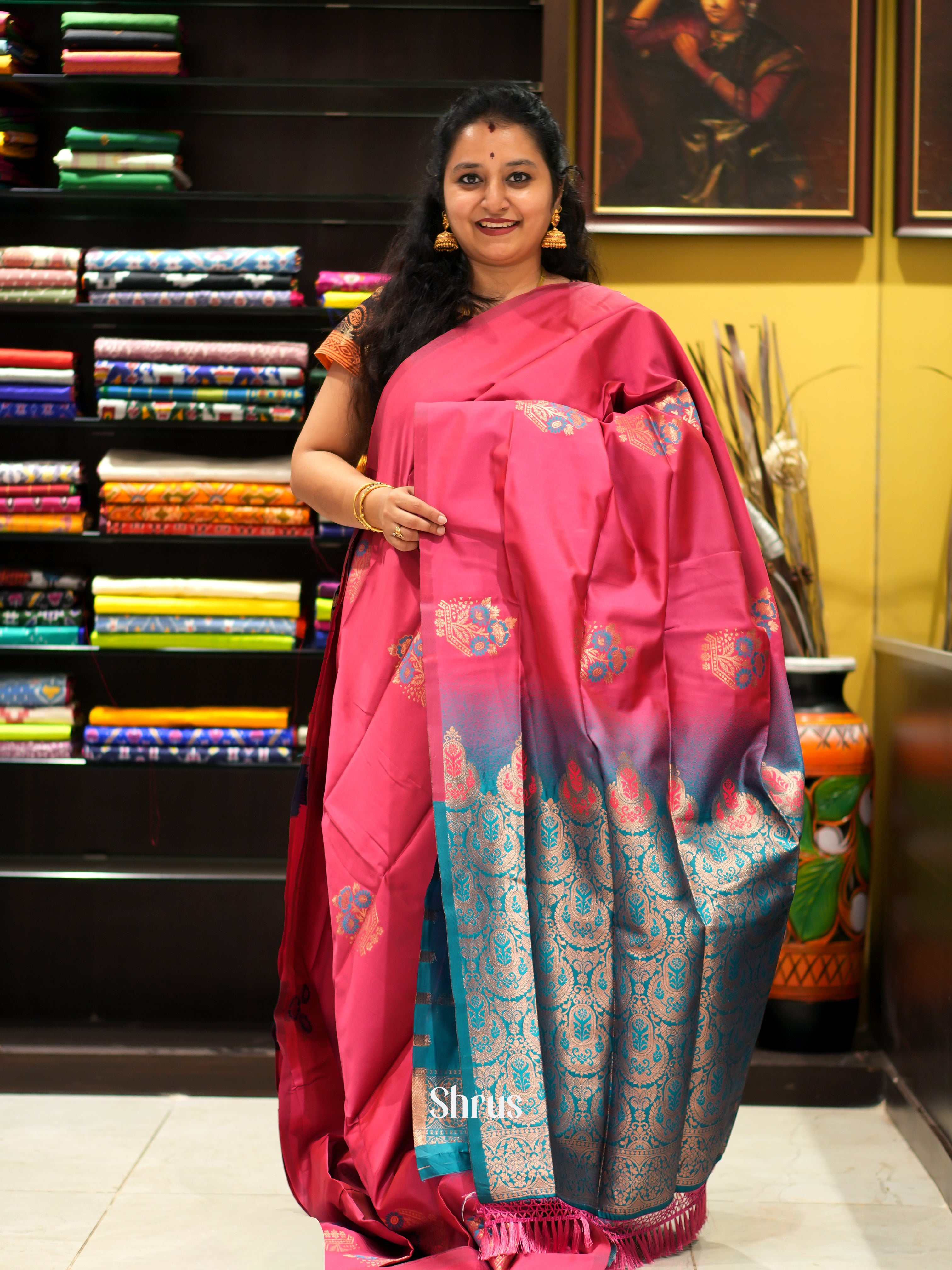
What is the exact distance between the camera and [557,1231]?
5.12ft

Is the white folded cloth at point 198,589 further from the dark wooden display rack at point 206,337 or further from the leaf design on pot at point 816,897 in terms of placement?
the leaf design on pot at point 816,897

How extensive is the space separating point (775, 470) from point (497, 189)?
110 centimetres

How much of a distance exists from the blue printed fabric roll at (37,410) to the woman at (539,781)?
109cm

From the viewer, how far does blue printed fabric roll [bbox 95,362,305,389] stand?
2.56 m

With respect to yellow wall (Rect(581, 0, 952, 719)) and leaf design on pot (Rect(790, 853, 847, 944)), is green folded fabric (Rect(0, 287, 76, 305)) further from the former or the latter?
leaf design on pot (Rect(790, 853, 847, 944))

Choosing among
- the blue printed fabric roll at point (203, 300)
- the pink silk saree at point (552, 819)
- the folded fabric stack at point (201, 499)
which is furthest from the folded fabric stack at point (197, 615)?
the pink silk saree at point (552, 819)

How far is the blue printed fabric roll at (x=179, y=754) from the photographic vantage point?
260cm

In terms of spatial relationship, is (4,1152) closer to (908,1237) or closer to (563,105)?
(908,1237)

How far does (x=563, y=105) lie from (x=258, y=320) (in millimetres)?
800

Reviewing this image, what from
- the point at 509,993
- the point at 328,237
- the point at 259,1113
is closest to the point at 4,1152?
the point at 259,1113

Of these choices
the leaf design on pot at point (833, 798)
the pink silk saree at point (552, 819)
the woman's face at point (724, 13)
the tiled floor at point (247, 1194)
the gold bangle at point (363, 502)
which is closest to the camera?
the pink silk saree at point (552, 819)

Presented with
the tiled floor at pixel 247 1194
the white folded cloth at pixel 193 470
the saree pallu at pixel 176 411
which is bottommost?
the tiled floor at pixel 247 1194

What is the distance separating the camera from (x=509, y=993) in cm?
151

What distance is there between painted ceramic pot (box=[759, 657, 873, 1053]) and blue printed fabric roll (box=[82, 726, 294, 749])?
114 cm
